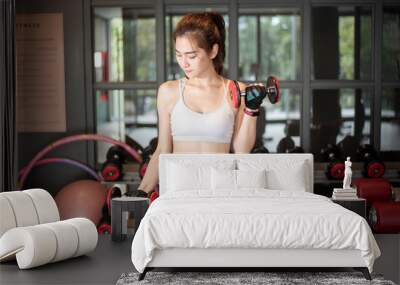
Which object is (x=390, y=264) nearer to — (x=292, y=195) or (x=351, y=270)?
(x=351, y=270)

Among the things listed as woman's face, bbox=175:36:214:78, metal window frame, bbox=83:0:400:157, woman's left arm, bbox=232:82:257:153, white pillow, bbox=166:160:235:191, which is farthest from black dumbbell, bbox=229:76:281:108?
white pillow, bbox=166:160:235:191

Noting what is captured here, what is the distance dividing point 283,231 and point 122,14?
14.0 ft

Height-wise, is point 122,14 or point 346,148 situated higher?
point 122,14

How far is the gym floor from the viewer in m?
5.18

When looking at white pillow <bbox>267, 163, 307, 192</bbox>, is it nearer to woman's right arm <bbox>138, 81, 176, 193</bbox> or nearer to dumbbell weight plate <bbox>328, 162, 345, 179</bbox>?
dumbbell weight plate <bbox>328, 162, 345, 179</bbox>

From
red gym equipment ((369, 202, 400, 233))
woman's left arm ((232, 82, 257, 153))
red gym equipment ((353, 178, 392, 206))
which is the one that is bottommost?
red gym equipment ((369, 202, 400, 233))

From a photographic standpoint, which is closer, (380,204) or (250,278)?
(250,278)

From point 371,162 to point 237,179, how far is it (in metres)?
2.22

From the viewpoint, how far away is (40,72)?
329 inches

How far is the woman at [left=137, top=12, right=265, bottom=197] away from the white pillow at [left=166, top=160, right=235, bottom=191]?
0.83m

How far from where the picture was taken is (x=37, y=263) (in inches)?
215

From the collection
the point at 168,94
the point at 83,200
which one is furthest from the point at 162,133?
the point at 83,200

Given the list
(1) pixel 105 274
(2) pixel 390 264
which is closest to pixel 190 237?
(1) pixel 105 274

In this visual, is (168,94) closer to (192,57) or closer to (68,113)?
(192,57)
